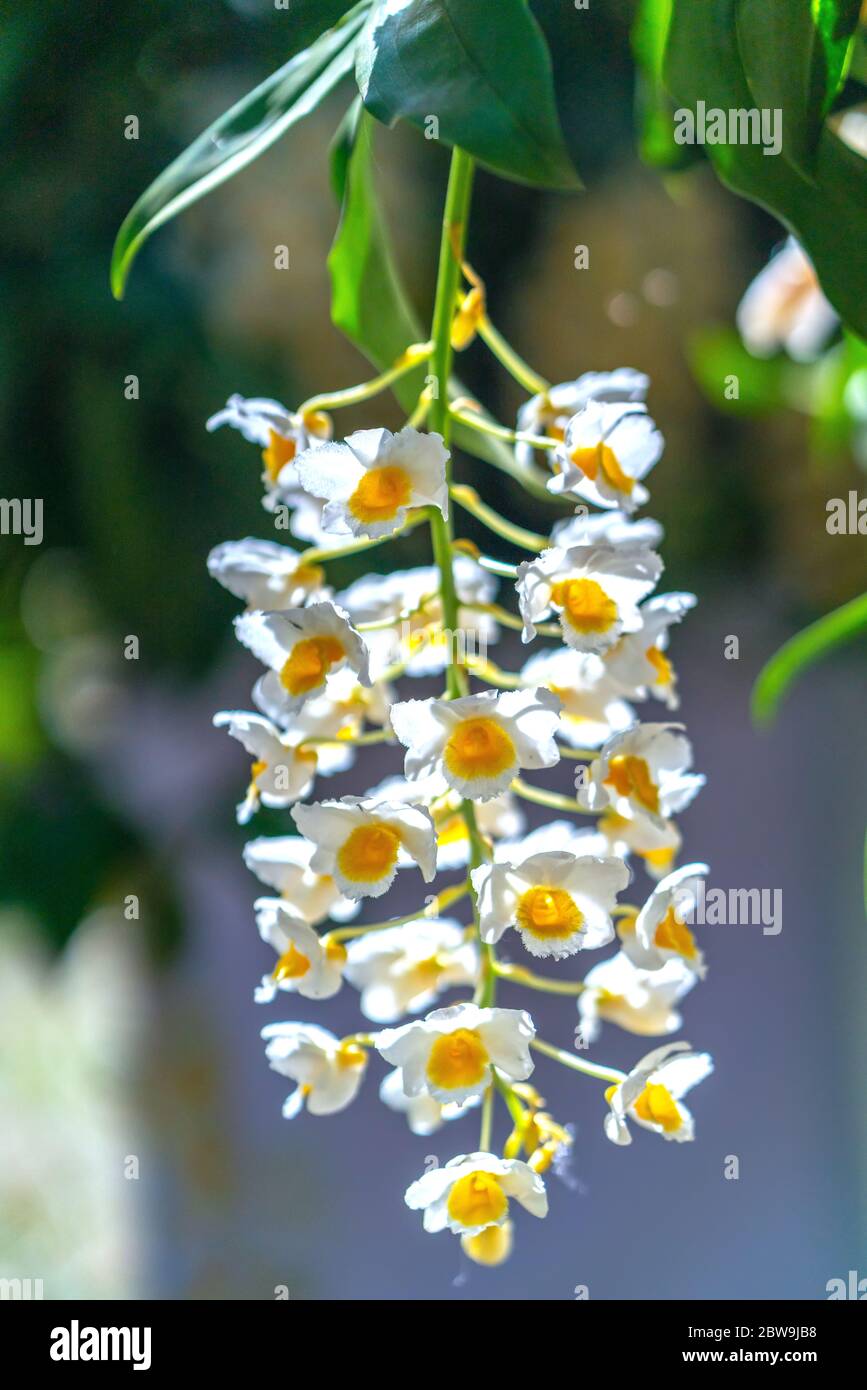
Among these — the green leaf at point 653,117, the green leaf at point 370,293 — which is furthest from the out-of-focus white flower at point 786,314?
the green leaf at point 370,293

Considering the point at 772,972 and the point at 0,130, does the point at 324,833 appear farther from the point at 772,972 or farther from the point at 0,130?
the point at 772,972

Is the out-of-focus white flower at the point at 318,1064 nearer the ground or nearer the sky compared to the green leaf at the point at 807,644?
nearer the ground

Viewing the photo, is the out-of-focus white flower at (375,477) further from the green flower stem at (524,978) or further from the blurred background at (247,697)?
the blurred background at (247,697)

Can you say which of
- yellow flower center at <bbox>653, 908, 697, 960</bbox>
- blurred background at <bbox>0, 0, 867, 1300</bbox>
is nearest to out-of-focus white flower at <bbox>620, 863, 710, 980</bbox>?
yellow flower center at <bbox>653, 908, 697, 960</bbox>

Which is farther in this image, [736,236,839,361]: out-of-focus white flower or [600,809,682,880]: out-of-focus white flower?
[736,236,839,361]: out-of-focus white flower

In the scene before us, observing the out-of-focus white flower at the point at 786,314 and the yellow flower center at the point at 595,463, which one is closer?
the yellow flower center at the point at 595,463

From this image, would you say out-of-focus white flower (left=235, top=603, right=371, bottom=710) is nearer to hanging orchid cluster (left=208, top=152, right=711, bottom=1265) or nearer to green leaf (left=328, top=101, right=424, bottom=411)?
hanging orchid cluster (left=208, top=152, right=711, bottom=1265)
